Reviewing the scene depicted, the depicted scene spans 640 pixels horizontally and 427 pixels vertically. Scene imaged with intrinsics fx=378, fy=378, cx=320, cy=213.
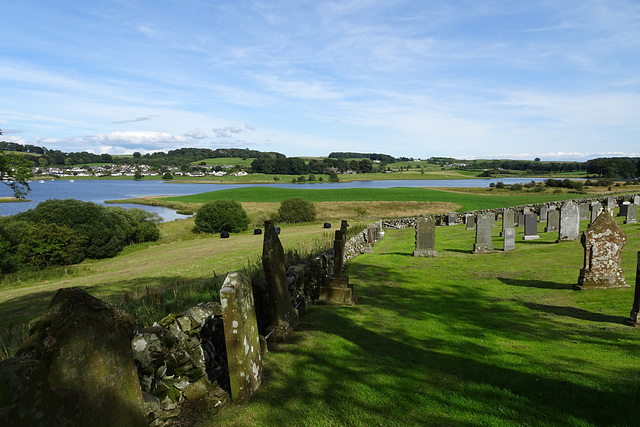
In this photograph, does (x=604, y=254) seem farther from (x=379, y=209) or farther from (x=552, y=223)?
(x=379, y=209)

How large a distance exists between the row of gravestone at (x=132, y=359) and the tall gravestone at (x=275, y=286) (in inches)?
0.8

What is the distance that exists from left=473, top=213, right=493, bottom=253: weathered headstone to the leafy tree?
84.9 feet

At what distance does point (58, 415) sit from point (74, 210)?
33618 millimetres

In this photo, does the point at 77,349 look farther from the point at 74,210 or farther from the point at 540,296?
the point at 74,210

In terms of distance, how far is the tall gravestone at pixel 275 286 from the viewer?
23.6 feet

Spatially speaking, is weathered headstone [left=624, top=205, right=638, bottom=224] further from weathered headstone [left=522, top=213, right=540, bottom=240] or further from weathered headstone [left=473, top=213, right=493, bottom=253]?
weathered headstone [left=473, top=213, right=493, bottom=253]

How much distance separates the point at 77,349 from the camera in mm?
3047

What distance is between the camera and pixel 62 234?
2778cm

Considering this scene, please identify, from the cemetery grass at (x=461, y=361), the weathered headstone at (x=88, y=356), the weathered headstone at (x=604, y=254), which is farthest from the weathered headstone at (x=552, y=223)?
the weathered headstone at (x=88, y=356)

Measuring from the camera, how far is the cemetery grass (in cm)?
473

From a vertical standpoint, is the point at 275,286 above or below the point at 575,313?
above

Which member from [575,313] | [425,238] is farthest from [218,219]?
[575,313]

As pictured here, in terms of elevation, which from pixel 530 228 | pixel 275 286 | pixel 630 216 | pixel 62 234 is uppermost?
pixel 275 286

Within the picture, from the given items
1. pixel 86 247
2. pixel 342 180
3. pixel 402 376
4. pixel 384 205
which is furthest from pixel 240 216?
pixel 342 180
